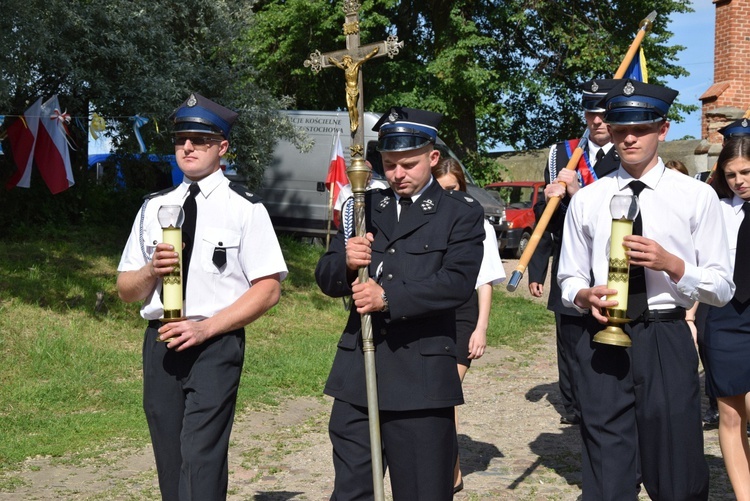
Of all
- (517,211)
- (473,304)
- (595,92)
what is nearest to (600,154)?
(595,92)

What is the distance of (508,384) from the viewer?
10.9 m

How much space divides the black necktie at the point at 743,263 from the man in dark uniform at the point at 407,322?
2070 mm

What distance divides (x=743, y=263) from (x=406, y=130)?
248cm

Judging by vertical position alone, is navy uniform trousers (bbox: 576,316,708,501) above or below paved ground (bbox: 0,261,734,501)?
above

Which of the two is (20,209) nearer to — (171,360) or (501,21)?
(171,360)

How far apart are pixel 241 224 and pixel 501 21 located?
1024 inches

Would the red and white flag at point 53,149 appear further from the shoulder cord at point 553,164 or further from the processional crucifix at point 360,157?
the processional crucifix at point 360,157

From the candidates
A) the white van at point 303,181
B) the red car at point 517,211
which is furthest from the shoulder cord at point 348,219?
the red car at point 517,211

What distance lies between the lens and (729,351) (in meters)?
5.75

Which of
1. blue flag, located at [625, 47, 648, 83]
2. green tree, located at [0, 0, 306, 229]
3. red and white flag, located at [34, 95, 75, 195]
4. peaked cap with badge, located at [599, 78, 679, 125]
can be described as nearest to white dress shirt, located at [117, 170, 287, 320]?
peaked cap with badge, located at [599, 78, 679, 125]

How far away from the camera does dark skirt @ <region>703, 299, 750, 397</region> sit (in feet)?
18.6

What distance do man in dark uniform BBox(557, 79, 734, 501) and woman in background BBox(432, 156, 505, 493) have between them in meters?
1.99

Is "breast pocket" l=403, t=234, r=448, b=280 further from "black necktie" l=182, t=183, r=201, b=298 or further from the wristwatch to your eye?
"black necktie" l=182, t=183, r=201, b=298

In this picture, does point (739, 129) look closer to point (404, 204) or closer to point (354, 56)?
point (404, 204)
